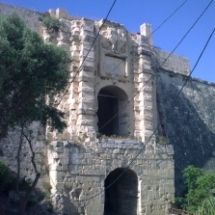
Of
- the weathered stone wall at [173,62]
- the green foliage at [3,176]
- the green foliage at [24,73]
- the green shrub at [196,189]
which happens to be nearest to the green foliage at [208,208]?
the green shrub at [196,189]

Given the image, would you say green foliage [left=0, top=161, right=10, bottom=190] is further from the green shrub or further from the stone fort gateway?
the green shrub

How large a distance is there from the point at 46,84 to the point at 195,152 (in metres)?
12.8

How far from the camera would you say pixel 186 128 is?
21.9 meters

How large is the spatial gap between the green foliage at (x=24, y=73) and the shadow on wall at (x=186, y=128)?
10.2 metres

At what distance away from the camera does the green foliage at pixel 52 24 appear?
1489 cm

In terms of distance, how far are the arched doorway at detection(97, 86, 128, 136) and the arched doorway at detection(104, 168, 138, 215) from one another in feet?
6.05

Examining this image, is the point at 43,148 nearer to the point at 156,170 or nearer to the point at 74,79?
the point at 74,79

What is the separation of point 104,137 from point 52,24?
5249 millimetres

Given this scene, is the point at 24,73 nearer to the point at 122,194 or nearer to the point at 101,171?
the point at 101,171

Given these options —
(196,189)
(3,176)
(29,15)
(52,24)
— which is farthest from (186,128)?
(3,176)

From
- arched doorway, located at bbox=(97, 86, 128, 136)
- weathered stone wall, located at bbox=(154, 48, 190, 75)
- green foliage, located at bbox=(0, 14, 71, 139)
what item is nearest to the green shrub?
arched doorway, located at bbox=(97, 86, 128, 136)

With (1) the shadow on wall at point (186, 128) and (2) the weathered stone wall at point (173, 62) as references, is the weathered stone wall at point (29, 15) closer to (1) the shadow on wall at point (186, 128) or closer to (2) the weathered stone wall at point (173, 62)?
(1) the shadow on wall at point (186, 128)

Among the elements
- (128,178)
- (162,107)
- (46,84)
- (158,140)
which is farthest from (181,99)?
(46,84)

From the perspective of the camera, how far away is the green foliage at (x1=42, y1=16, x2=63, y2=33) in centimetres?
1489
